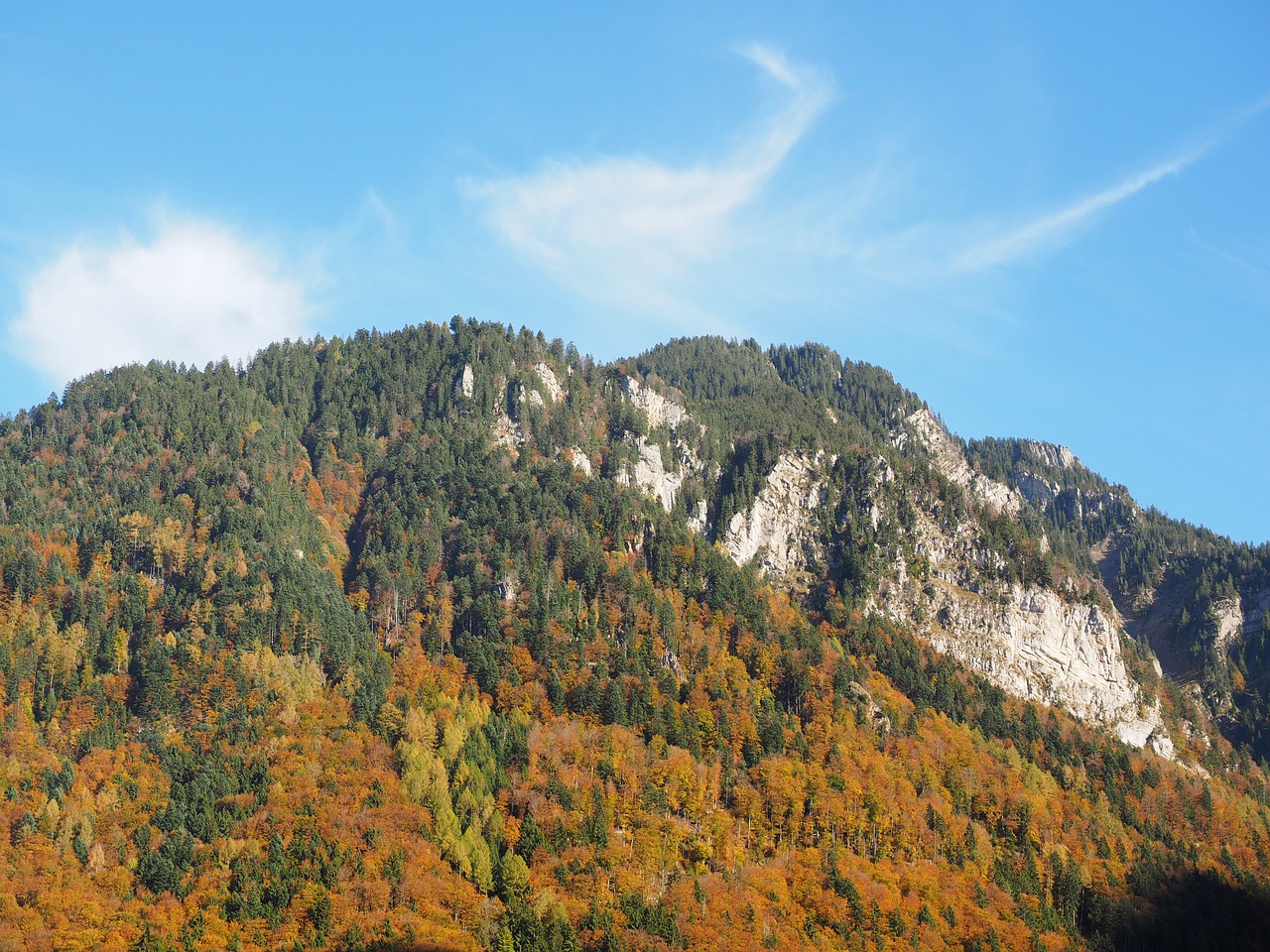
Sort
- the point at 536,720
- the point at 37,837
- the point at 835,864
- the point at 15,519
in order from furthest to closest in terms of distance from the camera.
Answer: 1. the point at 15,519
2. the point at 536,720
3. the point at 835,864
4. the point at 37,837

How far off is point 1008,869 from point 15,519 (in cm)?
15696

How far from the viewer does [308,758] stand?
14100cm

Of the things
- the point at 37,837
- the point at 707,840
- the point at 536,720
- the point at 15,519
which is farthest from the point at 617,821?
the point at 15,519

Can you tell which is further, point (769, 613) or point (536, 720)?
point (769, 613)

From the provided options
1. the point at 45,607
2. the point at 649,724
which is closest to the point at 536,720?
the point at 649,724

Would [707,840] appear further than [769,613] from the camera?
No

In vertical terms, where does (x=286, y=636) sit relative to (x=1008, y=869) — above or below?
above

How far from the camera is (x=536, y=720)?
15688 cm

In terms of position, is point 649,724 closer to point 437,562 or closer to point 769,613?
point 769,613

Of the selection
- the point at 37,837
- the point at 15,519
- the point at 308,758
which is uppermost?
the point at 15,519

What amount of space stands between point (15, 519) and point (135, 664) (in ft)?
148

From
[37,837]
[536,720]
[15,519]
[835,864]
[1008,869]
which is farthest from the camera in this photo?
[15,519]

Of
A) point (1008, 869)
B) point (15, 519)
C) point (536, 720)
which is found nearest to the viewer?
point (1008, 869)

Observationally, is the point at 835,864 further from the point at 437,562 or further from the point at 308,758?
the point at 437,562
